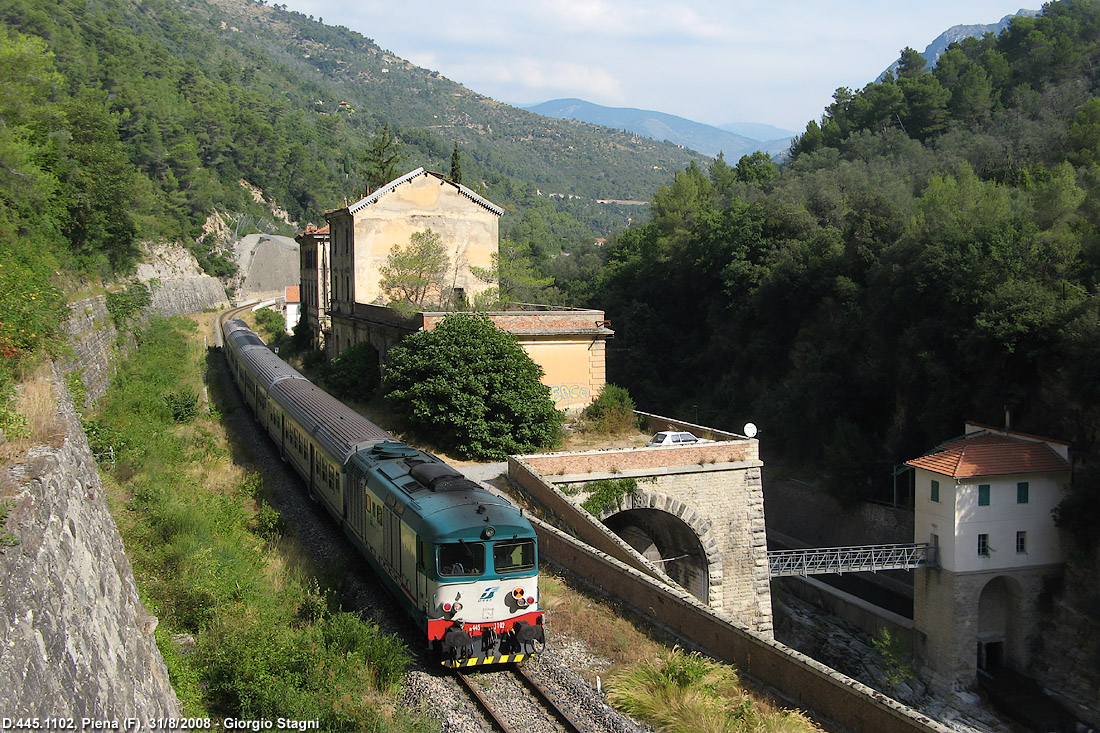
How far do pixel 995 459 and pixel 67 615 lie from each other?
86.4 feet

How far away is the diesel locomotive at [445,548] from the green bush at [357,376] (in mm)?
15635

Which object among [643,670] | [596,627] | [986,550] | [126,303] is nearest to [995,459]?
[986,550]

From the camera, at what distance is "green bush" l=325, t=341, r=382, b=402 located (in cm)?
3200

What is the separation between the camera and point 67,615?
6934mm

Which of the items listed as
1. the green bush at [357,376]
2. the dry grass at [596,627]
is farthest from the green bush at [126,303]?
the dry grass at [596,627]

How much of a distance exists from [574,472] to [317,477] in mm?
6717

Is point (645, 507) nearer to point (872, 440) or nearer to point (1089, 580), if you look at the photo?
point (1089, 580)

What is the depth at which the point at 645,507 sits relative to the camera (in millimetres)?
22312

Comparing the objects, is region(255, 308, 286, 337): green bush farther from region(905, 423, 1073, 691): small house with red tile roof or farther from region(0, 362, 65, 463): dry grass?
region(0, 362, 65, 463): dry grass

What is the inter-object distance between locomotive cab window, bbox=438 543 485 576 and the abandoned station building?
1788 centimetres

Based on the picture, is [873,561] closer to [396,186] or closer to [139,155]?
[396,186]

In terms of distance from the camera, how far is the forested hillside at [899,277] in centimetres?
2930

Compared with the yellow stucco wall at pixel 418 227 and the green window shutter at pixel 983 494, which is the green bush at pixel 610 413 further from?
the green window shutter at pixel 983 494

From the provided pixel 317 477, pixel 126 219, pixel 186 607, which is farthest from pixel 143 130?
pixel 186 607
